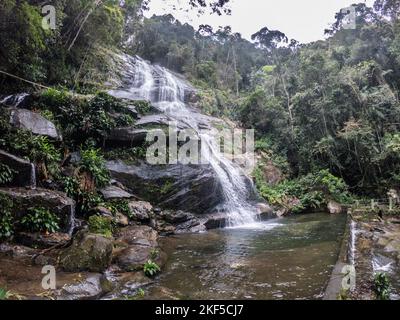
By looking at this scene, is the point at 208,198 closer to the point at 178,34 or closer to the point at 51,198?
the point at 51,198

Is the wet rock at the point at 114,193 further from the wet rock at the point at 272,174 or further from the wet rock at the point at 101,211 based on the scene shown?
the wet rock at the point at 272,174

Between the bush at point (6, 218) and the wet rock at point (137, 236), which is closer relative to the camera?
the bush at point (6, 218)

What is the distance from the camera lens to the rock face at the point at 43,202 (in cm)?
809

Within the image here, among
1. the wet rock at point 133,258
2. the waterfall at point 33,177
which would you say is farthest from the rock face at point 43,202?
the wet rock at point 133,258

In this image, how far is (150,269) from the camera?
6902 mm

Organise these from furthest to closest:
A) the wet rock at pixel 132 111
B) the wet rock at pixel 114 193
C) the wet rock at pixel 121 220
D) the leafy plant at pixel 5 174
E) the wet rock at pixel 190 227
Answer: the wet rock at pixel 132 111 < the wet rock at pixel 190 227 < the wet rock at pixel 114 193 < the wet rock at pixel 121 220 < the leafy plant at pixel 5 174

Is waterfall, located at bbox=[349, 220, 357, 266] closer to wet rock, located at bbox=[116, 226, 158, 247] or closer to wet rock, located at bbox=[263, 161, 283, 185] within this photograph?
wet rock, located at bbox=[116, 226, 158, 247]

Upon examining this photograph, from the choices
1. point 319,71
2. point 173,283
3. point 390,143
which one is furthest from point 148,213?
point 319,71

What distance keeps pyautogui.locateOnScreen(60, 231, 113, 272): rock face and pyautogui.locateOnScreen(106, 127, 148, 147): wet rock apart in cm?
681

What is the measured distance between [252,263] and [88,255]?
3639 mm

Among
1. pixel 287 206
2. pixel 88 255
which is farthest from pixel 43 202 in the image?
pixel 287 206

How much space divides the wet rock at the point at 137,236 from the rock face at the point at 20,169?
9.18 feet

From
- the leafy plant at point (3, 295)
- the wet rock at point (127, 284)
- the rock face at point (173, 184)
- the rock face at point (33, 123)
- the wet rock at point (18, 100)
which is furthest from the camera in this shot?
the wet rock at point (18, 100)

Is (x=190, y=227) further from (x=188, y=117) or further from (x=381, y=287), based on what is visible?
(x=188, y=117)
